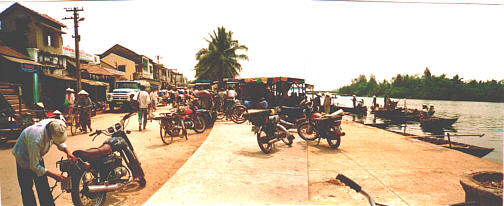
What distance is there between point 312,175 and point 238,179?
4.84 feet

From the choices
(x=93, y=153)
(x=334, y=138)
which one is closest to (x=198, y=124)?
(x=334, y=138)

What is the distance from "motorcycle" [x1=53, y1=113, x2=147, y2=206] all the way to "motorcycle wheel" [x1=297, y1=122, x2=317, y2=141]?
16.7 ft

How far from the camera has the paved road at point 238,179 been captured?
298 centimetres

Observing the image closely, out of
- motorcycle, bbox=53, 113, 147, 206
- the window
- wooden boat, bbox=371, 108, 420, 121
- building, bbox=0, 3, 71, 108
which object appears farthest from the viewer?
the window

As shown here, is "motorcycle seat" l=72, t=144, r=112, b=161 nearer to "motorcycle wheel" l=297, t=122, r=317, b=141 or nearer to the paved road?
the paved road

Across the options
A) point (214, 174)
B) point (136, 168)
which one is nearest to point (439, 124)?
point (214, 174)

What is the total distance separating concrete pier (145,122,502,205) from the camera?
3.08 metres

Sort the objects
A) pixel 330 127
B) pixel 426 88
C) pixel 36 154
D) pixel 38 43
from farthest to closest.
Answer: pixel 426 88 → pixel 38 43 → pixel 330 127 → pixel 36 154

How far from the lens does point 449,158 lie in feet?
17.7

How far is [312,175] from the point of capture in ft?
13.3

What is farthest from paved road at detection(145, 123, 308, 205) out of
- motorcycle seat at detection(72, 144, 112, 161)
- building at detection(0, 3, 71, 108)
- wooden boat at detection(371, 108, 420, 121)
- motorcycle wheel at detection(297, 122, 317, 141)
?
wooden boat at detection(371, 108, 420, 121)

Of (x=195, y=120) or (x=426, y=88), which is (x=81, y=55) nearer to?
(x=195, y=120)

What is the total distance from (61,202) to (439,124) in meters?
22.5

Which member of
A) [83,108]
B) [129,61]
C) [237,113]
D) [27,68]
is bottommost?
[237,113]
